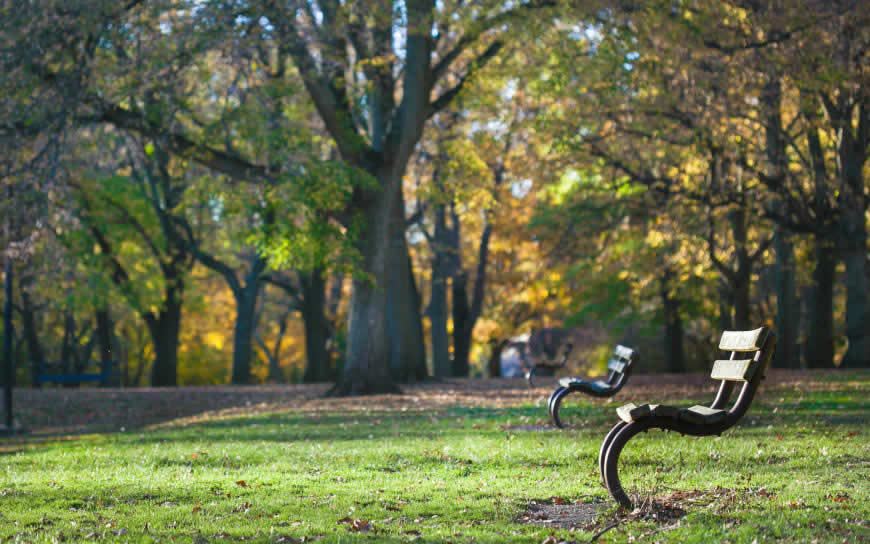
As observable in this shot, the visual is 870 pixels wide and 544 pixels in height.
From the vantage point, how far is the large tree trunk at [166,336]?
1316 inches

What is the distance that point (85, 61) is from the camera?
14766 millimetres

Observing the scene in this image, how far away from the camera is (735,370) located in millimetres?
6676

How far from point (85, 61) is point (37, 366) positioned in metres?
19.3

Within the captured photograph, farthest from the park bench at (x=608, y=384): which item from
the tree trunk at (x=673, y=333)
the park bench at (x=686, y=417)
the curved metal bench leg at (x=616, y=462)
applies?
the tree trunk at (x=673, y=333)

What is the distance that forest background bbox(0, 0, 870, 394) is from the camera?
1586 centimetres

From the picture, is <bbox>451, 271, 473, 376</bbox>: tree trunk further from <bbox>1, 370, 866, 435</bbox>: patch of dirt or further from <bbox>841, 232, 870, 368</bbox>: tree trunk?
<bbox>841, 232, 870, 368</bbox>: tree trunk

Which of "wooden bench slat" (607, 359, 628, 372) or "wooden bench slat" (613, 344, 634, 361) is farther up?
"wooden bench slat" (613, 344, 634, 361)

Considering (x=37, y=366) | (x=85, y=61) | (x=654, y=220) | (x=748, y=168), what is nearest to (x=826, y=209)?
(x=748, y=168)

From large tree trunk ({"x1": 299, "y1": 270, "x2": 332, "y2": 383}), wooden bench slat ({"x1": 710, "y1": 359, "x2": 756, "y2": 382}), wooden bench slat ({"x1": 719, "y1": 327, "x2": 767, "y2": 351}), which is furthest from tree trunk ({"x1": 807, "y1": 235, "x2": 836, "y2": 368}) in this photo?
wooden bench slat ({"x1": 710, "y1": 359, "x2": 756, "y2": 382})

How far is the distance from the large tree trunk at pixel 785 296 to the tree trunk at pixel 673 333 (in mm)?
6981

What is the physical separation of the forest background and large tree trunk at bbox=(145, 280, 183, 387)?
0.08 m

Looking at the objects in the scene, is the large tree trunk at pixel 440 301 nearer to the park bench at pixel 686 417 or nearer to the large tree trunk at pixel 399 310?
the large tree trunk at pixel 399 310

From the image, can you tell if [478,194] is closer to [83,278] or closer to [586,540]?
[83,278]

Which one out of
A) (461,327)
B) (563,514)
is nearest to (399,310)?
(461,327)
